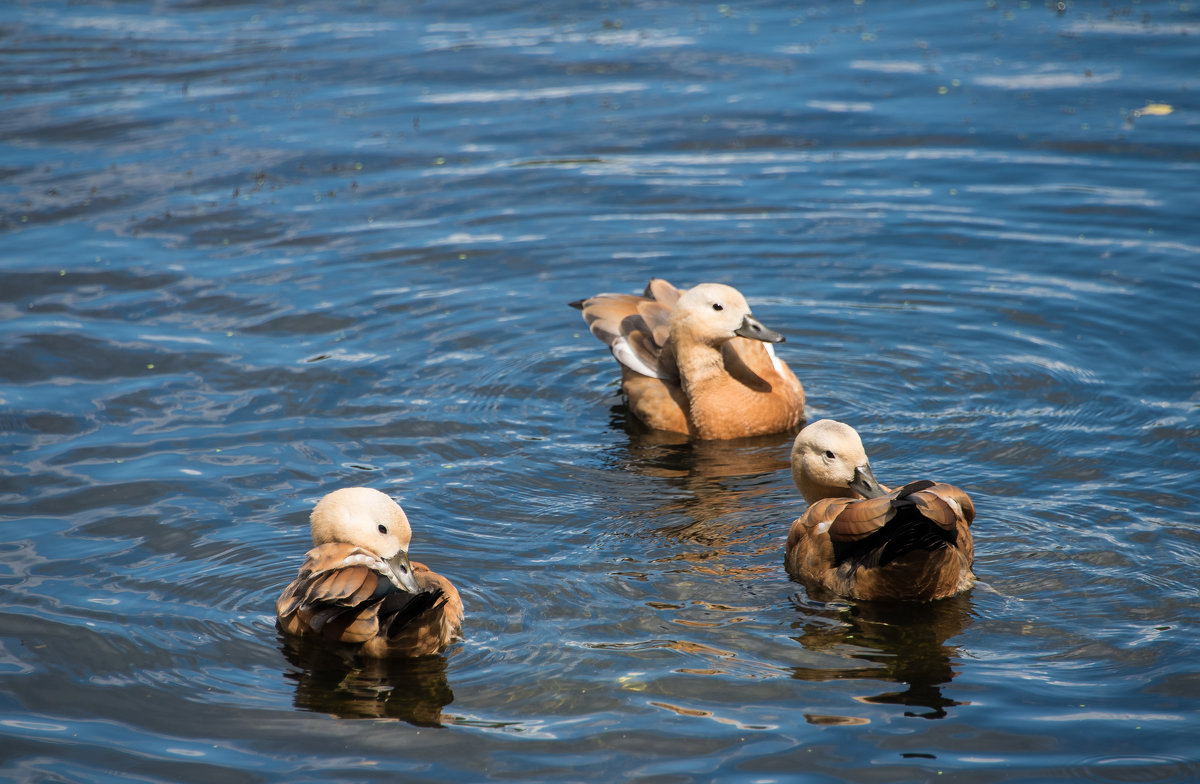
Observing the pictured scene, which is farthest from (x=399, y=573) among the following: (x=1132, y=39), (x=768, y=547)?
(x=1132, y=39)

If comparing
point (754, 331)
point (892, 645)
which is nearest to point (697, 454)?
point (754, 331)

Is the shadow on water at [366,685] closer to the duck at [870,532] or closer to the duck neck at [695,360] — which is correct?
the duck at [870,532]

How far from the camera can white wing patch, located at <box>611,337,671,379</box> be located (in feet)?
32.8

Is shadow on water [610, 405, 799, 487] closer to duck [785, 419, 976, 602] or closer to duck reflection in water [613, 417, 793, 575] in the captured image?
duck reflection in water [613, 417, 793, 575]

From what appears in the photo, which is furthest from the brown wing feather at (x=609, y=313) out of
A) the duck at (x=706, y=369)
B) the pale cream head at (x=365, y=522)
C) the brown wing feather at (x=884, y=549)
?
the pale cream head at (x=365, y=522)

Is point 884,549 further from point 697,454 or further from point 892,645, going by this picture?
point 697,454

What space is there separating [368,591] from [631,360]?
4.26m

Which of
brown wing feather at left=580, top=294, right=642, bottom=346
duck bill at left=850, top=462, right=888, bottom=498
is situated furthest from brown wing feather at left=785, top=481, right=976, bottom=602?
brown wing feather at left=580, top=294, right=642, bottom=346

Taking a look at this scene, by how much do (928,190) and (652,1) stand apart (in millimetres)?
8933

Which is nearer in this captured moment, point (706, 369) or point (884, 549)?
point (884, 549)

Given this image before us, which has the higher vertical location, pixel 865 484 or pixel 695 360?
pixel 695 360

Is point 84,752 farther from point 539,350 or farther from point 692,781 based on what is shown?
point 539,350

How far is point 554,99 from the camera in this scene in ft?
55.6

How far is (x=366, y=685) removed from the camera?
6422 millimetres
